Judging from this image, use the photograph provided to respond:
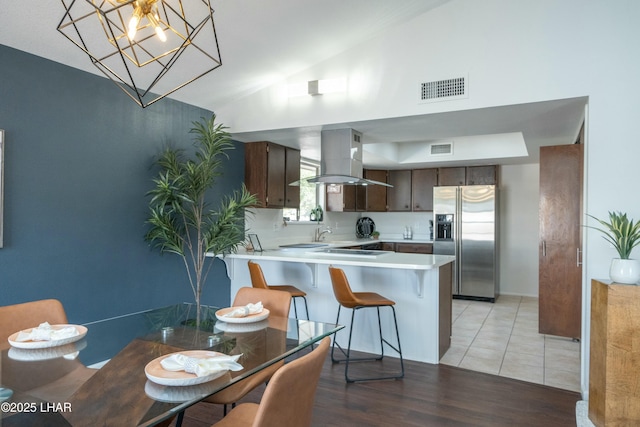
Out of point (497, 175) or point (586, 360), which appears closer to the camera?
point (586, 360)

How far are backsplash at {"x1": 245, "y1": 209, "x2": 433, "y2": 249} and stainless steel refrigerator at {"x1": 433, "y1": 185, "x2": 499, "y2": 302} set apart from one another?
2.78ft

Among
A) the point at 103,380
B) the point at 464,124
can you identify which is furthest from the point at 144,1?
the point at 464,124

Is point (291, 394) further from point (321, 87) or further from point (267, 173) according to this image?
point (267, 173)

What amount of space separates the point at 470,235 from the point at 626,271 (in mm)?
4155

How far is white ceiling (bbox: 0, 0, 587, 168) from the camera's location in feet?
8.92

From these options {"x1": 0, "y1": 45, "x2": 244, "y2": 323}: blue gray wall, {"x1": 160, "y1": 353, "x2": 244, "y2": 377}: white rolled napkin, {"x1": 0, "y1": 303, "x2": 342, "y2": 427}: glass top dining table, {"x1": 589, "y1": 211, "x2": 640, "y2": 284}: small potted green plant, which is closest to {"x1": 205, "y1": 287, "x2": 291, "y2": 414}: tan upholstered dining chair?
{"x1": 0, "y1": 303, "x2": 342, "y2": 427}: glass top dining table

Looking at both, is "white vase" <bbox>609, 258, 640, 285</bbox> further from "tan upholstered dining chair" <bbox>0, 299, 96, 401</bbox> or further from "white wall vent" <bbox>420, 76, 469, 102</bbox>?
A: "tan upholstered dining chair" <bbox>0, 299, 96, 401</bbox>

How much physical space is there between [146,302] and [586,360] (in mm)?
3469

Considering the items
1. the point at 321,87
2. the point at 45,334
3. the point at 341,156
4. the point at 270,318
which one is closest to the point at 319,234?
the point at 341,156

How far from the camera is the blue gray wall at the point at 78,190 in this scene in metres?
2.74

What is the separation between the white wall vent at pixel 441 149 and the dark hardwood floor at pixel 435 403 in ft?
12.5

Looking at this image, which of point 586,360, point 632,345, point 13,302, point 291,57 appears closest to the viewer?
point 632,345

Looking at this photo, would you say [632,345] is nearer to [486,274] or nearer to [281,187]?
[281,187]

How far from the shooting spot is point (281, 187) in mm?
5004
